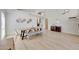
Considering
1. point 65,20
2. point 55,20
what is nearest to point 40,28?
point 55,20

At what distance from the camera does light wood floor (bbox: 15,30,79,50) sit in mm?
2162

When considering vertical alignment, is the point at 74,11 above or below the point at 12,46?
above

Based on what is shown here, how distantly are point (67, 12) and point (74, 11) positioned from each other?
92 mm

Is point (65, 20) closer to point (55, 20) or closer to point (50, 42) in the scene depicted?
point (55, 20)

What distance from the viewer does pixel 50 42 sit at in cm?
218

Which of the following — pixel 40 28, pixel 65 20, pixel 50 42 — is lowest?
pixel 50 42

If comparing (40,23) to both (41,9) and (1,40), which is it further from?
(1,40)

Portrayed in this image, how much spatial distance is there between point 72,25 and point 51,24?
0.28m

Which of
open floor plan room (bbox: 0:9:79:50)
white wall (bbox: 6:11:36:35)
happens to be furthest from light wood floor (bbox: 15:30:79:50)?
white wall (bbox: 6:11:36:35)

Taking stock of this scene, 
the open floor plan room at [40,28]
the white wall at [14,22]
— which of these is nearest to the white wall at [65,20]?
the open floor plan room at [40,28]

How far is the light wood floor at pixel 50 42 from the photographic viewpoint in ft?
7.09

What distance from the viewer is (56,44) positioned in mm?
2172
